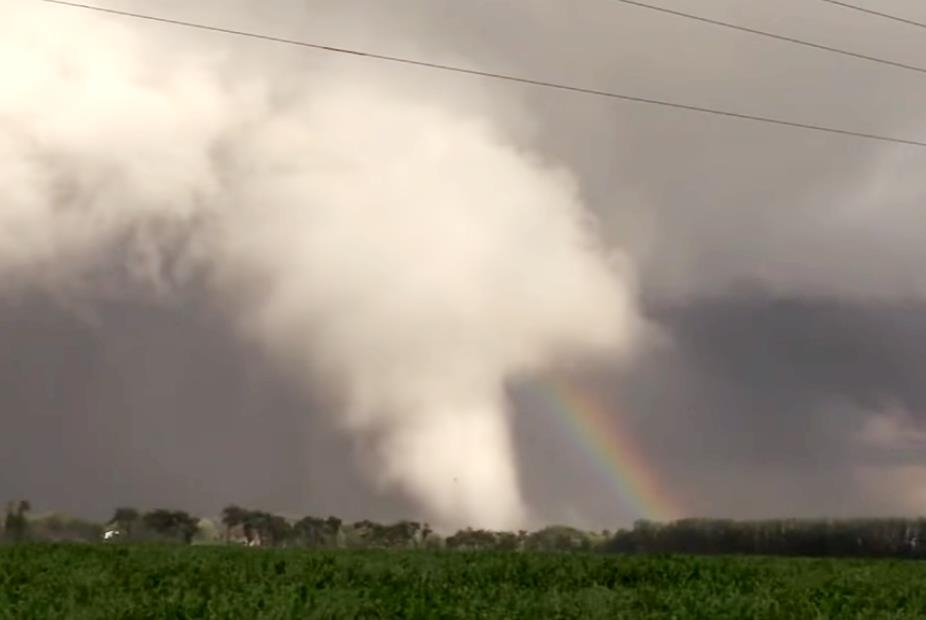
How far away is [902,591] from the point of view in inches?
1561

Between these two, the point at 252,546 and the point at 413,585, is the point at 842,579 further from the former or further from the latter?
the point at 252,546

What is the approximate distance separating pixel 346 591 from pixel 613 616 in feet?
26.4

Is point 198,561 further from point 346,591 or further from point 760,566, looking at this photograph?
point 760,566

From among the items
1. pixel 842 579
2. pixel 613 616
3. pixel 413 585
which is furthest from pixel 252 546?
pixel 613 616

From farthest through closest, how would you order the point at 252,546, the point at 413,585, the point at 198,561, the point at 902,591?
the point at 252,546
the point at 198,561
the point at 902,591
the point at 413,585

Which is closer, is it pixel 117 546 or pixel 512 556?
pixel 512 556

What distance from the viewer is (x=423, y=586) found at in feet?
117

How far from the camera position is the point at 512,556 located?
50.7 meters

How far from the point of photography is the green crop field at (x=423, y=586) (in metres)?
29.5

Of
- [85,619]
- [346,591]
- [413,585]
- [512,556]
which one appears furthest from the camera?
[512,556]

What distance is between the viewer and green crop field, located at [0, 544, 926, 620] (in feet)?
96.8

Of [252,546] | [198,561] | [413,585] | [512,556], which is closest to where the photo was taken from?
[413,585]

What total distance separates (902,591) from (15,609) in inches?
1134

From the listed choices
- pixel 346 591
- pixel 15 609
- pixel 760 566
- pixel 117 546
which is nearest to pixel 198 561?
pixel 117 546
